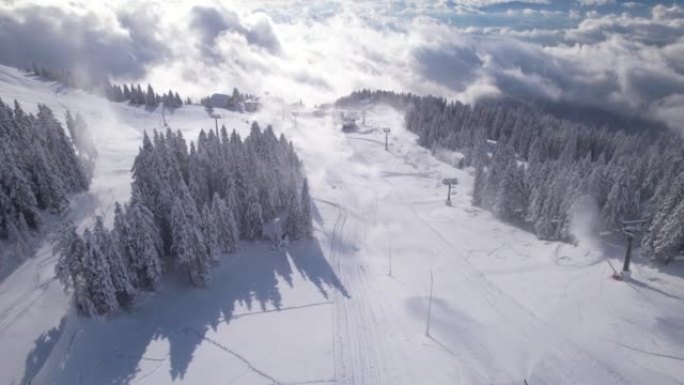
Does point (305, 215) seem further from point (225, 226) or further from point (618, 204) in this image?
point (618, 204)

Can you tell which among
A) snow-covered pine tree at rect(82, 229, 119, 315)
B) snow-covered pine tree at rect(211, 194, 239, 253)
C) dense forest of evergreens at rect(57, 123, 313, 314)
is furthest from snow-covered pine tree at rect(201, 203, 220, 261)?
snow-covered pine tree at rect(82, 229, 119, 315)

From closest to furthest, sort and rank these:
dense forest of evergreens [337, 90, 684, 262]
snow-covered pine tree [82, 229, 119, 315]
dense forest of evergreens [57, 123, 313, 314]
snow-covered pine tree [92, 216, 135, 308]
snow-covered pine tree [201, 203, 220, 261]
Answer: snow-covered pine tree [82, 229, 119, 315], snow-covered pine tree [92, 216, 135, 308], dense forest of evergreens [57, 123, 313, 314], snow-covered pine tree [201, 203, 220, 261], dense forest of evergreens [337, 90, 684, 262]

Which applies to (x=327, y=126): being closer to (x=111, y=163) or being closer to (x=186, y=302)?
(x=111, y=163)

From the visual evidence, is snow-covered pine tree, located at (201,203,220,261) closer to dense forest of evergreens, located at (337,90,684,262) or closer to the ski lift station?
dense forest of evergreens, located at (337,90,684,262)

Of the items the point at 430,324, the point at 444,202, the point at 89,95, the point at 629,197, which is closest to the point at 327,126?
the point at 444,202

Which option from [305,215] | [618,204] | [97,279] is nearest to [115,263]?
[97,279]


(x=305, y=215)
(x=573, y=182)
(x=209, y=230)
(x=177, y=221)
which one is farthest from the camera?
(x=573, y=182)
